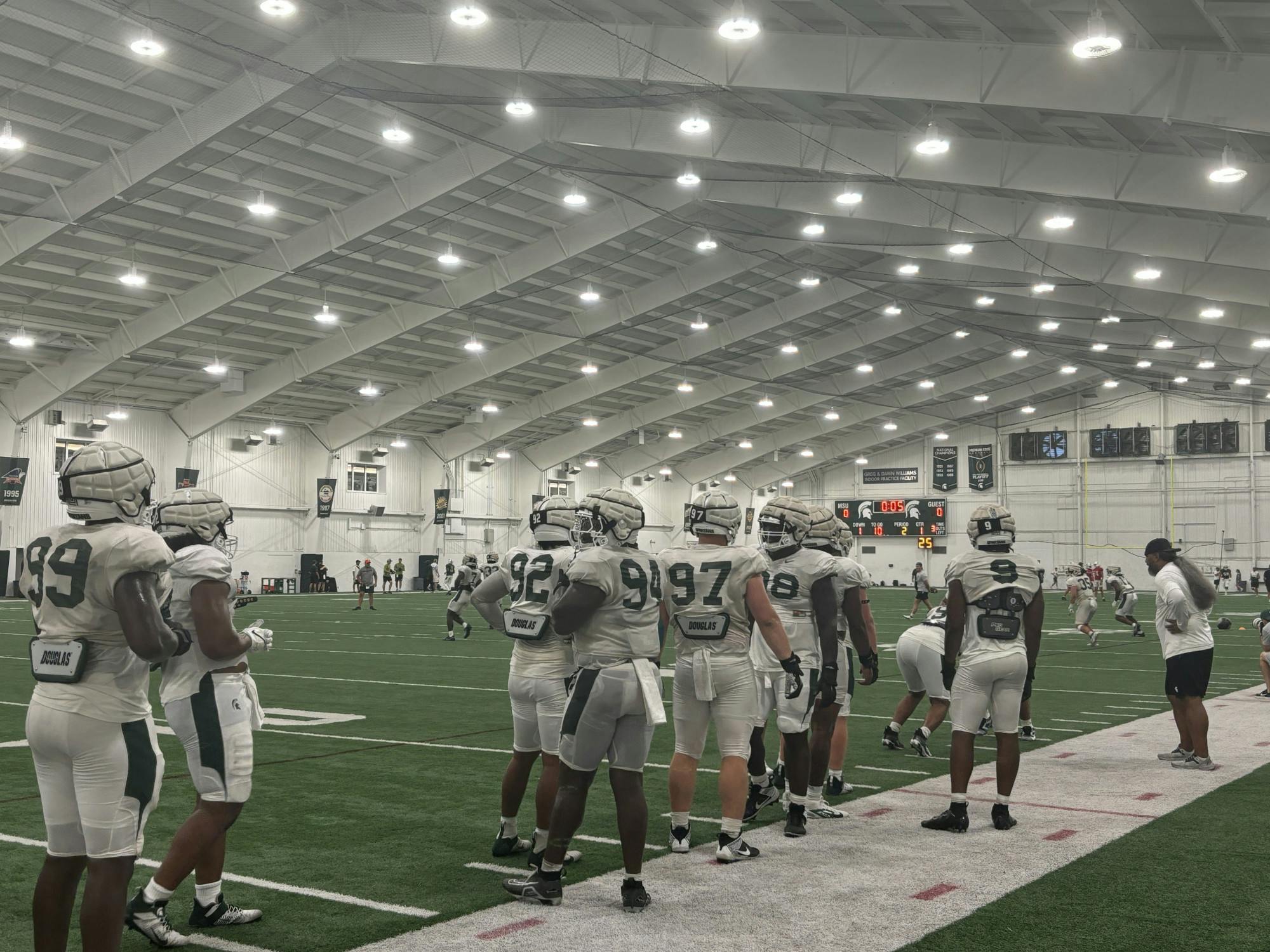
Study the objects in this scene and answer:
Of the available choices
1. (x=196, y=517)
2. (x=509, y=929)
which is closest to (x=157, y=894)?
(x=509, y=929)

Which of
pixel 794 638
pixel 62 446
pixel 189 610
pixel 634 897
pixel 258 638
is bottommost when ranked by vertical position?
pixel 634 897

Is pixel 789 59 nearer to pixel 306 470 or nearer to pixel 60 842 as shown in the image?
pixel 60 842

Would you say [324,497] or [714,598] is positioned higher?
[324,497]

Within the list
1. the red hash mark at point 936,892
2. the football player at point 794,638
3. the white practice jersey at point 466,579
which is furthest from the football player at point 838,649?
the white practice jersey at point 466,579

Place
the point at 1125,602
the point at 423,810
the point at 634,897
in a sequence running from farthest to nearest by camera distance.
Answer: the point at 1125,602 → the point at 423,810 → the point at 634,897

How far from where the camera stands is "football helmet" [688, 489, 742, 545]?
21.3ft

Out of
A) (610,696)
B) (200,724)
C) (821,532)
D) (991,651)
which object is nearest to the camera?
(200,724)

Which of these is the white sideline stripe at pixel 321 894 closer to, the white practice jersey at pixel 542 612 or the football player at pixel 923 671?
the white practice jersey at pixel 542 612

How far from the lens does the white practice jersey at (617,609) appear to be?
5.71 metres

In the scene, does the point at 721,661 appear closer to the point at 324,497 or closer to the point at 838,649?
the point at 838,649

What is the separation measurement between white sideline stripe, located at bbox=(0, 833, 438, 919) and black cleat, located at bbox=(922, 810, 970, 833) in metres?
3.23

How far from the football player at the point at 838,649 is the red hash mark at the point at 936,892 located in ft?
5.13

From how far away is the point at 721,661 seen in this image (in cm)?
635

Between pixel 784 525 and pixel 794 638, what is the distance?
754 mm
